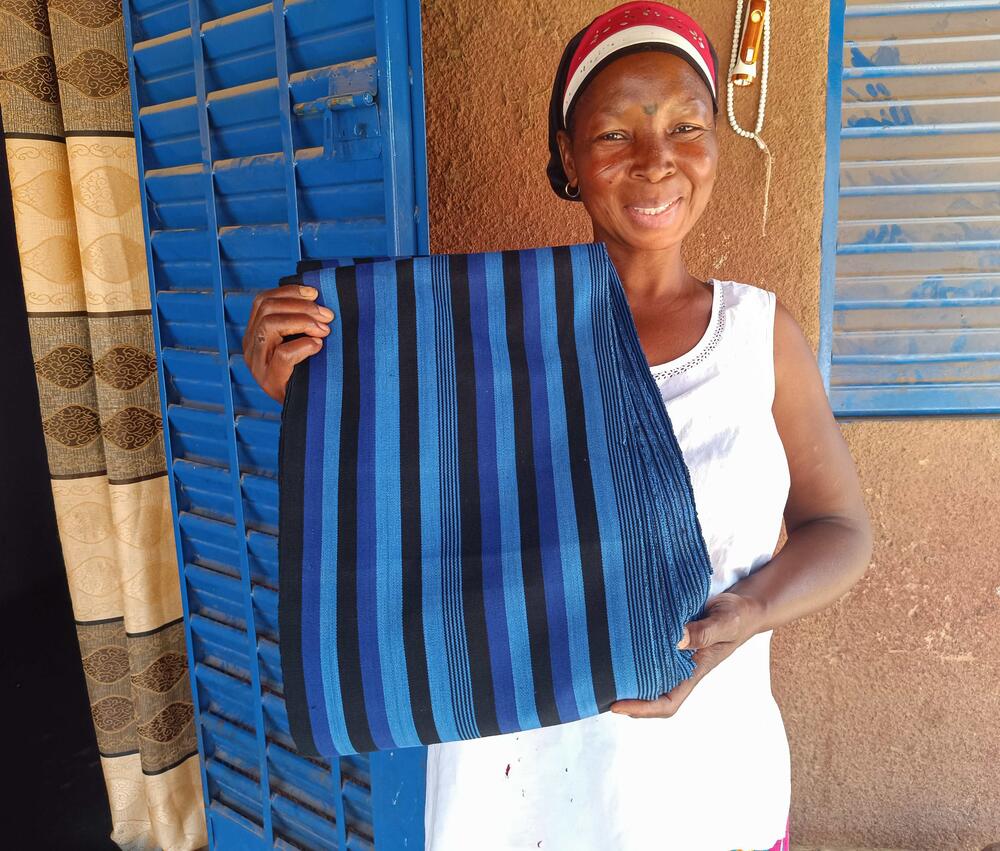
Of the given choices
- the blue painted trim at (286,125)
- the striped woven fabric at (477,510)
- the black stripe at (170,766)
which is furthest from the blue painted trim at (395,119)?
the black stripe at (170,766)

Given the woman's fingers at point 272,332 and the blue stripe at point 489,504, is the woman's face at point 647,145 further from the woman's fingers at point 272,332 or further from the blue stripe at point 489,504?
the woman's fingers at point 272,332

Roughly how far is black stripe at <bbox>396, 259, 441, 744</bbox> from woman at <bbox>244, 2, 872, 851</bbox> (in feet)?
0.57

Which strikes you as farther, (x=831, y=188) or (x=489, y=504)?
(x=831, y=188)

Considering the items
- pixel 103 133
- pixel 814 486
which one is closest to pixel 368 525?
pixel 814 486

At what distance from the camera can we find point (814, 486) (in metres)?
1.21

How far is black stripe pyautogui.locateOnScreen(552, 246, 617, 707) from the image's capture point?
920 millimetres

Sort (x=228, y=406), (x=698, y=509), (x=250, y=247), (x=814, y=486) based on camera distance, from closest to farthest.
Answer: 1. (x=698, y=509)
2. (x=814, y=486)
3. (x=250, y=247)
4. (x=228, y=406)

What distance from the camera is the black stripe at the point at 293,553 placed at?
0.96 meters

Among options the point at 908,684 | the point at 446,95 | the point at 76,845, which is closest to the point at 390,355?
the point at 446,95

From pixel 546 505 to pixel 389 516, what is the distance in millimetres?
192

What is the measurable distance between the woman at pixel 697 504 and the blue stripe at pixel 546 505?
21cm

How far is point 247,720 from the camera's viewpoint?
2.03 m

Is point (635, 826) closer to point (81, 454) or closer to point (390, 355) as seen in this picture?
point (390, 355)

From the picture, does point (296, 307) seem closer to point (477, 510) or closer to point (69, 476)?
point (477, 510)
